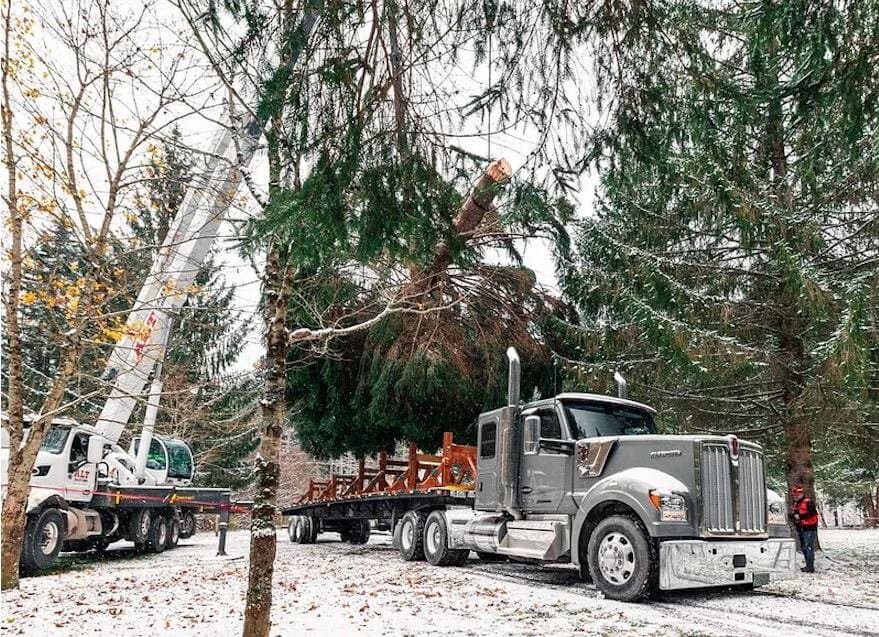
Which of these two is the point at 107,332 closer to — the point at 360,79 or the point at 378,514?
the point at 360,79

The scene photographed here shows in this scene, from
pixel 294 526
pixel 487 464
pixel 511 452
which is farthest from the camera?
pixel 294 526

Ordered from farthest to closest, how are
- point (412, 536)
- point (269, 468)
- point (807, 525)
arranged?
point (412, 536)
point (807, 525)
point (269, 468)

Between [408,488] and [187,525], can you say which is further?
[187,525]

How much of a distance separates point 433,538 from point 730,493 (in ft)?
16.9

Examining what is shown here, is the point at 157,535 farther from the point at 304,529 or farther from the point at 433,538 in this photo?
the point at 433,538

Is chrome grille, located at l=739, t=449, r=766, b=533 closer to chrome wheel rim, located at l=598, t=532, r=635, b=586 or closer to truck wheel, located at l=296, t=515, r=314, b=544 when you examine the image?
chrome wheel rim, located at l=598, t=532, r=635, b=586

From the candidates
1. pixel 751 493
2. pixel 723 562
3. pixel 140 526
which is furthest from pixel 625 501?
pixel 140 526

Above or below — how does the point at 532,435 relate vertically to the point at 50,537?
above

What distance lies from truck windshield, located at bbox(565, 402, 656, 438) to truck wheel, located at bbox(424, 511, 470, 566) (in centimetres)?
309

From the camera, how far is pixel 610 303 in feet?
48.8

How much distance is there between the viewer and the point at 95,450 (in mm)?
13281

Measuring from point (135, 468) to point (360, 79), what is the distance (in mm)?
13838

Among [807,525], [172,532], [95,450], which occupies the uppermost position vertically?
[95,450]

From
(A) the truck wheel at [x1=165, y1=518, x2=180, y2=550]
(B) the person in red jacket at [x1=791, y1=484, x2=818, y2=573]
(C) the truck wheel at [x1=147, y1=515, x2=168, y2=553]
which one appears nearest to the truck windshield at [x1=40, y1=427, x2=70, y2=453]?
(C) the truck wheel at [x1=147, y1=515, x2=168, y2=553]
